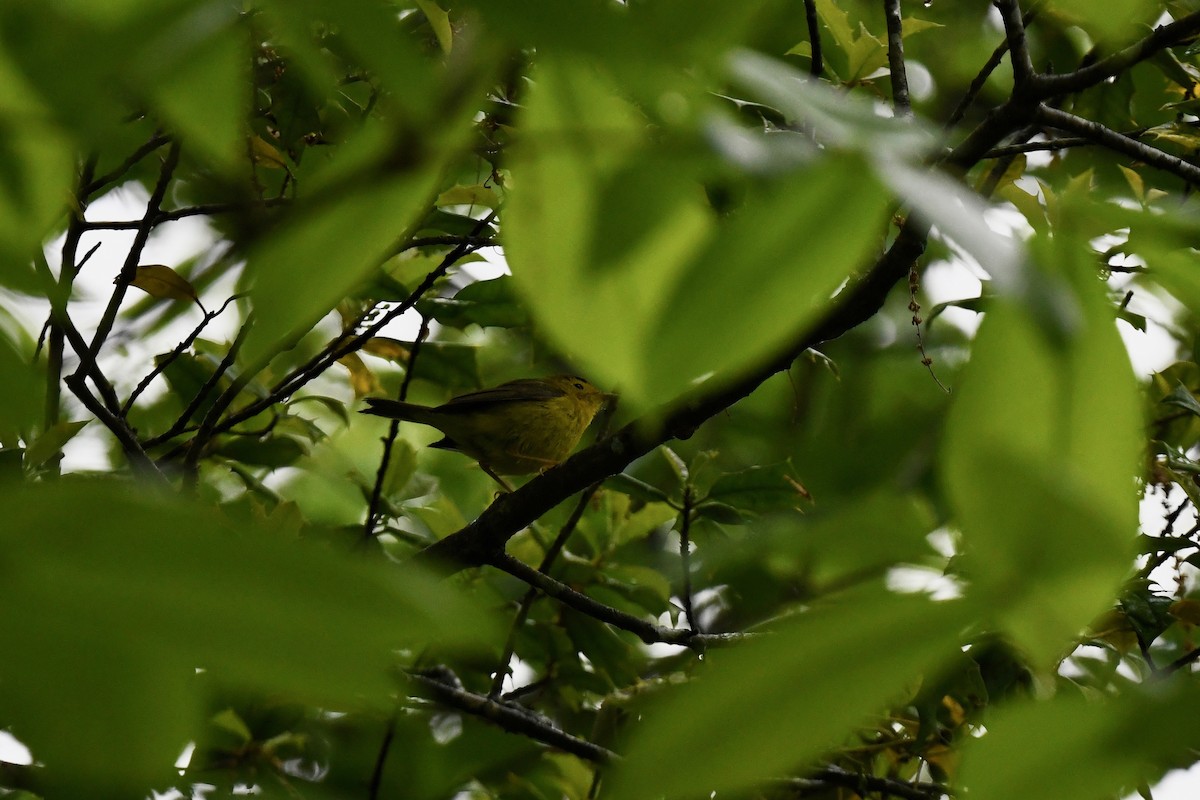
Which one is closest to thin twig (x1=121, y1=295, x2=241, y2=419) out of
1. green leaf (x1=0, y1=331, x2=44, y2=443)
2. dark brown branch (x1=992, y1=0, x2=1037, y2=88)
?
dark brown branch (x1=992, y1=0, x2=1037, y2=88)

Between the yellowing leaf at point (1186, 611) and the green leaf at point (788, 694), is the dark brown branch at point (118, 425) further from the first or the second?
the yellowing leaf at point (1186, 611)

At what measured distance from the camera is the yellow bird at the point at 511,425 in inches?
221

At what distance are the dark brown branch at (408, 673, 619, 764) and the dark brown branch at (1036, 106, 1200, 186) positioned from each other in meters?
2.16

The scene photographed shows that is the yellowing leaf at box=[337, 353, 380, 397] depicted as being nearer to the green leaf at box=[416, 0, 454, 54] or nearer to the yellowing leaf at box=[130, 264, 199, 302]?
the yellowing leaf at box=[130, 264, 199, 302]

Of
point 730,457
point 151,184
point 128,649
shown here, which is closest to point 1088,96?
point 730,457

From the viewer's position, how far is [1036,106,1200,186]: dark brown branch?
1.91 meters

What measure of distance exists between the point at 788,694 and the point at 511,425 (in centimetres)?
525

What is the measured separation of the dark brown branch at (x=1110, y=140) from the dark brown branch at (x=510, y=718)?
2.16 m

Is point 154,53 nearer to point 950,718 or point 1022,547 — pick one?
point 1022,547

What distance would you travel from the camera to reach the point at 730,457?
5320 mm

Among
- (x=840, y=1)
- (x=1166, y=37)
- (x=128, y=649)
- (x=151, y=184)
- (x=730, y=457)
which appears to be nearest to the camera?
(x=128, y=649)

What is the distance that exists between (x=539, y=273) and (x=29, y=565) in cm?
29

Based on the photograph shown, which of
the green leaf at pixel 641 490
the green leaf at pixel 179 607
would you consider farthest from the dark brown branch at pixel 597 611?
the green leaf at pixel 179 607

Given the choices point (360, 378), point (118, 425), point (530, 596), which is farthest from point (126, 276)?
point (530, 596)
